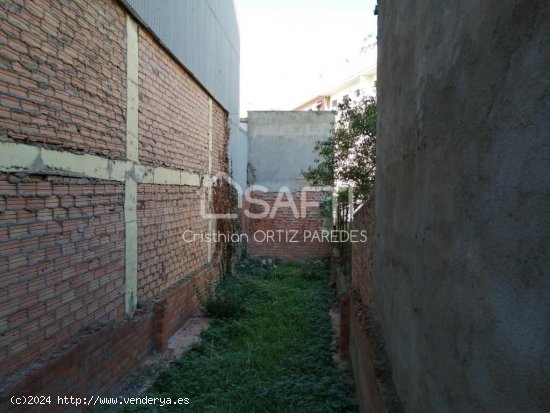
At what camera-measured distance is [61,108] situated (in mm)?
3439

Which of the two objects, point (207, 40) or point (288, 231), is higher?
point (207, 40)

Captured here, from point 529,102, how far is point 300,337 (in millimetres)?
5697

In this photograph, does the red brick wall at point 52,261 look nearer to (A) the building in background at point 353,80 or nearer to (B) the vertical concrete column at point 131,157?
(B) the vertical concrete column at point 131,157

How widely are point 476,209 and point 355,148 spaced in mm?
7647

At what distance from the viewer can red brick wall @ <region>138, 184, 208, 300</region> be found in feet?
17.5

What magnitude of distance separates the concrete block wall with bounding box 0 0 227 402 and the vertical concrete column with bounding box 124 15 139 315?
2cm

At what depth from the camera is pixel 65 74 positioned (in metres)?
3.49

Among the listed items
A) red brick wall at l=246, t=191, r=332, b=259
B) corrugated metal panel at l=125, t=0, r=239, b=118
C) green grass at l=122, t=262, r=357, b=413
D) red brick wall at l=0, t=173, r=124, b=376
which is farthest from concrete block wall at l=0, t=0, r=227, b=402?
red brick wall at l=246, t=191, r=332, b=259

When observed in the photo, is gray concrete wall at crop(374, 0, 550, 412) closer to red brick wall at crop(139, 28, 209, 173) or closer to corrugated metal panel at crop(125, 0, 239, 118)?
red brick wall at crop(139, 28, 209, 173)

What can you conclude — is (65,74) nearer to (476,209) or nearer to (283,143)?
(476,209)

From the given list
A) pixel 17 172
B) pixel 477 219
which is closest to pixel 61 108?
pixel 17 172

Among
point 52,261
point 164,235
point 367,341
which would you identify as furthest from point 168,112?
point 367,341

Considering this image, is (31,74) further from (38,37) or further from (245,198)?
(245,198)

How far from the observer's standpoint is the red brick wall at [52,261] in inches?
114
